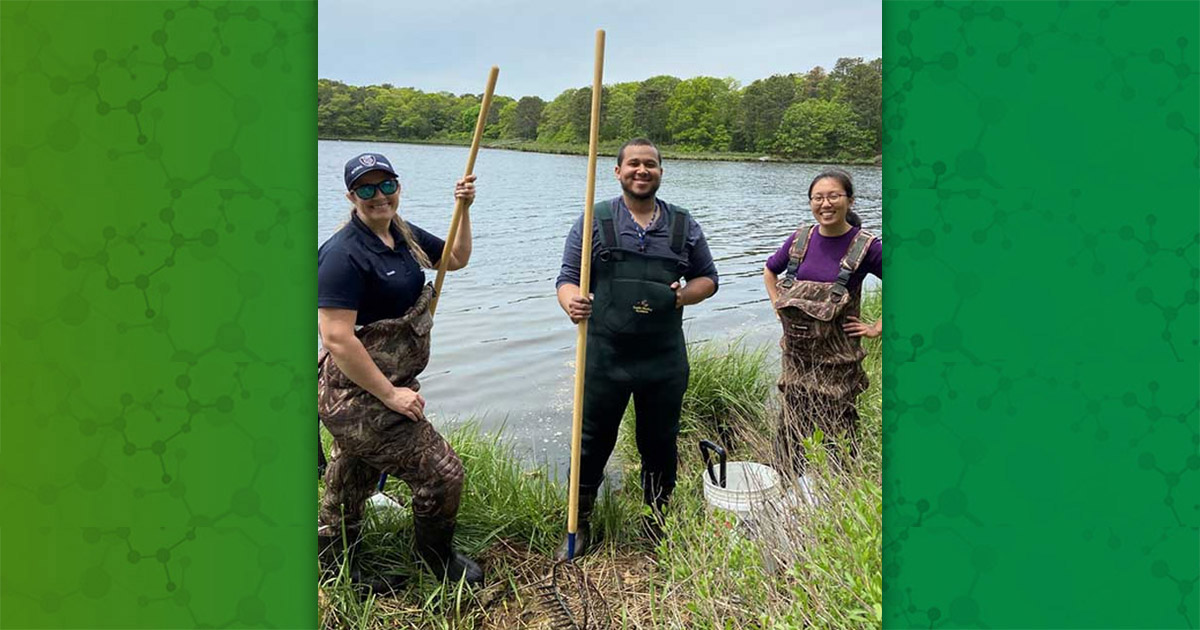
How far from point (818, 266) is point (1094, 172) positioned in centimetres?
242

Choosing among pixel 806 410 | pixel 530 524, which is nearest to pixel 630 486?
pixel 530 524

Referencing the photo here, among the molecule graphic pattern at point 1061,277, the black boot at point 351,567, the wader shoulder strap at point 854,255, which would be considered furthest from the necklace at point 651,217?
the molecule graphic pattern at point 1061,277

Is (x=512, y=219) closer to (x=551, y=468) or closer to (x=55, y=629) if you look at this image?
(x=551, y=468)

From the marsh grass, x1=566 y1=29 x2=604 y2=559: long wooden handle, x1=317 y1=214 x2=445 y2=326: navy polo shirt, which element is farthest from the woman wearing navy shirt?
x1=566 y1=29 x2=604 y2=559: long wooden handle

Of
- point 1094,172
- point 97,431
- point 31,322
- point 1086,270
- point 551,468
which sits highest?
point 1094,172

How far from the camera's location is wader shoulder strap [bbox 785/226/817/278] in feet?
12.8

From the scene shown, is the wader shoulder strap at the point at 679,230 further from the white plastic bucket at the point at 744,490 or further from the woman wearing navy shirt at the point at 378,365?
the white plastic bucket at the point at 744,490

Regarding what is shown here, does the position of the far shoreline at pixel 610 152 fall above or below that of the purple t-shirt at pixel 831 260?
above

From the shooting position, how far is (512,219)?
11.8 m

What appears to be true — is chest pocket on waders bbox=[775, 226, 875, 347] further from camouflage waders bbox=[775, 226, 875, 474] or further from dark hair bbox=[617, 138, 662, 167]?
dark hair bbox=[617, 138, 662, 167]

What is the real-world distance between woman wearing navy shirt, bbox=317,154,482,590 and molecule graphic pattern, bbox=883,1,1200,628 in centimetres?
192

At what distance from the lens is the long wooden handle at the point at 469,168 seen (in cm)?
294

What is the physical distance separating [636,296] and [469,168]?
992 millimetres

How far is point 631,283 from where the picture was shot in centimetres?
343
